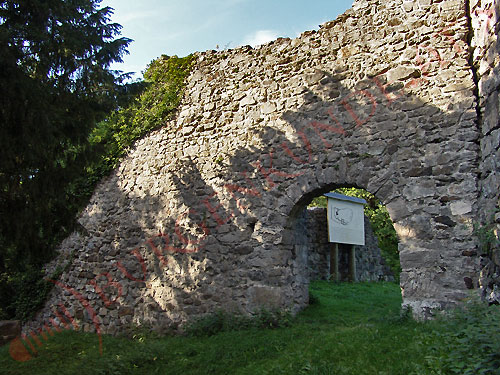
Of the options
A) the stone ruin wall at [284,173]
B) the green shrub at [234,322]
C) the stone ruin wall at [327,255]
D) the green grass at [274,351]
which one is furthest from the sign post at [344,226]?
the green shrub at [234,322]

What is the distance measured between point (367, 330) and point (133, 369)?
276 cm

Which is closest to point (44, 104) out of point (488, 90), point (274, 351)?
point (274, 351)

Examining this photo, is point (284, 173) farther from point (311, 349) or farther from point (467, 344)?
point (467, 344)

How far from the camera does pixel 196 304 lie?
6.60m

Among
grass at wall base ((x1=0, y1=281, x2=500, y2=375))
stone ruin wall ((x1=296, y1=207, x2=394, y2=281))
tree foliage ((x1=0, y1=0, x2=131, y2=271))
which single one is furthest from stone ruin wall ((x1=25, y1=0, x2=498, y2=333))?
stone ruin wall ((x1=296, y1=207, x2=394, y2=281))

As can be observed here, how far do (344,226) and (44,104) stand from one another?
882 centimetres

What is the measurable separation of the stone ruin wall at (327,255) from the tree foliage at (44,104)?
20.8 feet

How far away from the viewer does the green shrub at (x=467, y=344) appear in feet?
8.96

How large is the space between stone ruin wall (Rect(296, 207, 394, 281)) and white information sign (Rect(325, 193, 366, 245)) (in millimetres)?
440

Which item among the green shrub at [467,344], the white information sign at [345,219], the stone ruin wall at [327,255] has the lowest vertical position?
the green shrub at [467,344]

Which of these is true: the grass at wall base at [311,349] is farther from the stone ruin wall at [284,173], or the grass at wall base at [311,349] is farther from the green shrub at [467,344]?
the stone ruin wall at [284,173]

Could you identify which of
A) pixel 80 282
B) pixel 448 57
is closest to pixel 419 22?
pixel 448 57

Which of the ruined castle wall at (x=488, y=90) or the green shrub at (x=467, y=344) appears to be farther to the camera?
the ruined castle wall at (x=488, y=90)

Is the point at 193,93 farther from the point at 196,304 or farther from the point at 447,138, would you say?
the point at 447,138
